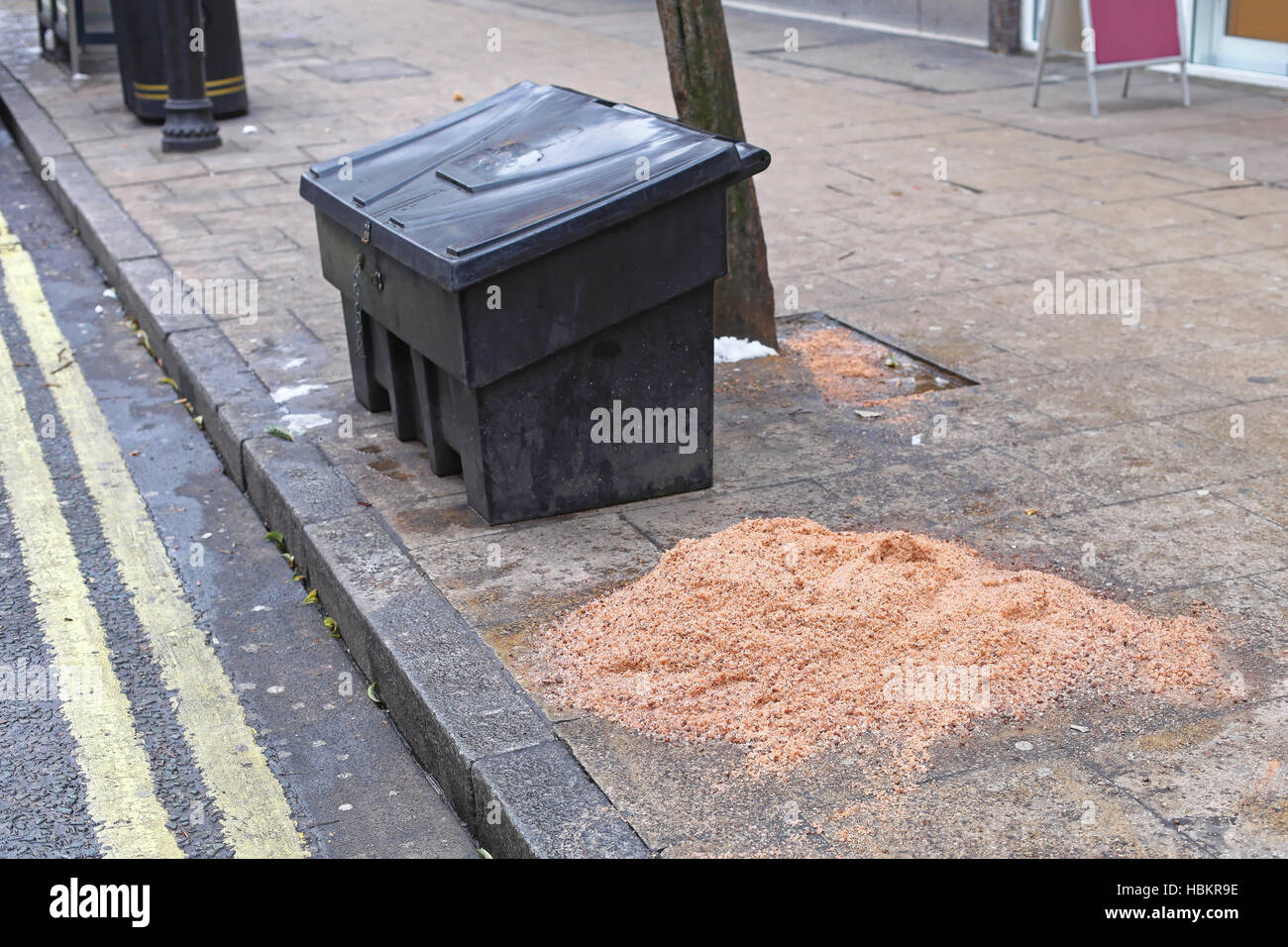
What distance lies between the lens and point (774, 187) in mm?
9648

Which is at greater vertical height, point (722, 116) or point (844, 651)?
point (722, 116)

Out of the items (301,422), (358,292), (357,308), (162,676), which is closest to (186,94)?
(301,422)

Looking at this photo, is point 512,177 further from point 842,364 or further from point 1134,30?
point 1134,30

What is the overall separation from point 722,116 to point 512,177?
5.60ft

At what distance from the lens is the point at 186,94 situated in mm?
11008

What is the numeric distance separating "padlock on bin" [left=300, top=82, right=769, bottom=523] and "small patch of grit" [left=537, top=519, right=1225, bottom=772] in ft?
2.35

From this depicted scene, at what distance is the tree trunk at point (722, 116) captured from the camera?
619 cm

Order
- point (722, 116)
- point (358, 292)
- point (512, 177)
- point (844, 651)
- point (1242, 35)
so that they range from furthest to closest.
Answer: point (1242, 35) < point (722, 116) < point (358, 292) < point (512, 177) < point (844, 651)

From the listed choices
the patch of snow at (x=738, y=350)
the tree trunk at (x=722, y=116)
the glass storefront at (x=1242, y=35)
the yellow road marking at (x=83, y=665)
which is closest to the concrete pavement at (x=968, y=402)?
the patch of snow at (x=738, y=350)

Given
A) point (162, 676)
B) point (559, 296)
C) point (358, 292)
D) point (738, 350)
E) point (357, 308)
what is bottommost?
point (162, 676)

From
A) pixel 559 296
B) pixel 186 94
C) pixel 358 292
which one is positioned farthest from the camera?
pixel 186 94

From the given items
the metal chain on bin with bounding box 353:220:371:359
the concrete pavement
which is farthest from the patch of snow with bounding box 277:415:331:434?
the metal chain on bin with bounding box 353:220:371:359

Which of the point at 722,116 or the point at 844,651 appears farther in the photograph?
the point at 722,116
